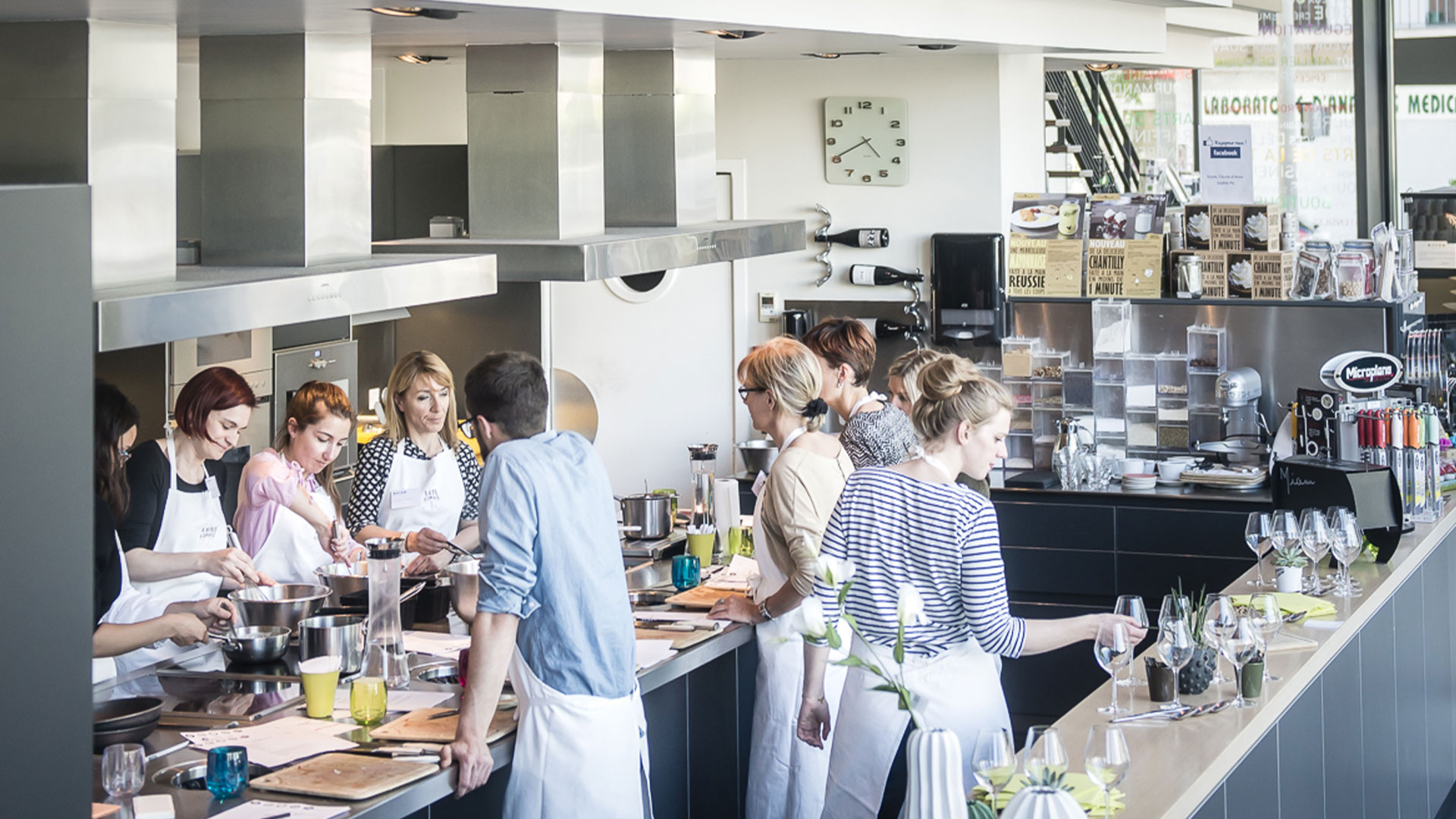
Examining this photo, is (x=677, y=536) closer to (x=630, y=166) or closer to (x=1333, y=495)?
(x=630, y=166)

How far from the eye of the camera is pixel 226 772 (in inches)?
118

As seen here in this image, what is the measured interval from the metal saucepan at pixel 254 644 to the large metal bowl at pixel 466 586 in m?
0.42

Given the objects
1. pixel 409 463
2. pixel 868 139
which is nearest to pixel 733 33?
pixel 409 463

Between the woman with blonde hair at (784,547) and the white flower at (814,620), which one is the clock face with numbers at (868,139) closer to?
the woman with blonde hair at (784,547)

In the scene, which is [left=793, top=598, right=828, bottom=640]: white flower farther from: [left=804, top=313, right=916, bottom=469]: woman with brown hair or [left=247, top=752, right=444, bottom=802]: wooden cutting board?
[left=804, top=313, right=916, bottom=469]: woman with brown hair

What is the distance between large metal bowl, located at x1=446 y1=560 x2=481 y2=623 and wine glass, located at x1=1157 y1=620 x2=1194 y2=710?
5.19 feet

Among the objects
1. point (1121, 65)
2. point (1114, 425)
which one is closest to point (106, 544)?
point (1114, 425)

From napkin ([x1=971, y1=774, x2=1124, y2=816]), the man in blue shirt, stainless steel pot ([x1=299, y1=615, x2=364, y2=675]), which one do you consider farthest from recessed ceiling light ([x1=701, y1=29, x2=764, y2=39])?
napkin ([x1=971, y1=774, x2=1124, y2=816])

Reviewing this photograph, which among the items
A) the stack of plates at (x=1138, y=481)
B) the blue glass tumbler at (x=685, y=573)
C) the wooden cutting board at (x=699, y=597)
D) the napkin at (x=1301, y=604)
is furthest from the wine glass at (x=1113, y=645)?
the stack of plates at (x=1138, y=481)

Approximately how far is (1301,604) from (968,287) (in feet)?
11.1

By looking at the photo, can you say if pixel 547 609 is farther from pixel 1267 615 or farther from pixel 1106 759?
pixel 1267 615

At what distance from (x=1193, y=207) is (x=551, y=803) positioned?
15.9ft

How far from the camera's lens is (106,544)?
3742mm

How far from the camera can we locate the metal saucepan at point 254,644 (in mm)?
3814
